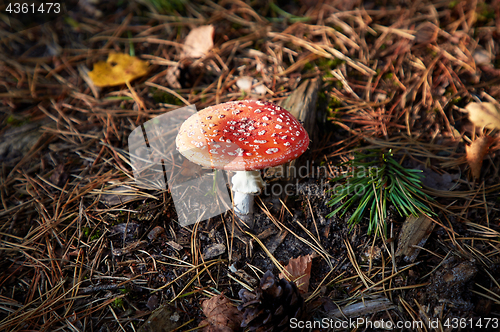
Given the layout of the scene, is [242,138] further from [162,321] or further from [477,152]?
[477,152]

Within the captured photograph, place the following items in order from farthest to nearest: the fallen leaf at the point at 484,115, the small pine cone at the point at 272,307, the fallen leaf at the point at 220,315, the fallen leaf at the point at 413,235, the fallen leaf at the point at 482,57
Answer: the fallen leaf at the point at 482,57
the fallen leaf at the point at 484,115
the fallen leaf at the point at 413,235
the fallen leaf at the point at 220,315
the small pine cone at the point at 272,307

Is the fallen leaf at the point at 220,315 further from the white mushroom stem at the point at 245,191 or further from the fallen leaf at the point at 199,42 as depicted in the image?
the fallen leaf at the point at 199,42

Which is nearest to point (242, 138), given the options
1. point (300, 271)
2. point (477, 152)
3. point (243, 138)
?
point (243, 138)

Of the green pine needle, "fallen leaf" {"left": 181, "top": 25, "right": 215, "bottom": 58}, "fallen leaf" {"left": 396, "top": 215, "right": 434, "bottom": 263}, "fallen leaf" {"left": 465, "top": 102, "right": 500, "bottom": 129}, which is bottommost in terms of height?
"fallen leaf" {"left": 396, "top": 215, "right": 434, "bottom": 263}

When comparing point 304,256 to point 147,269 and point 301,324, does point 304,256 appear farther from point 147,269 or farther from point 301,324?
point 147,269

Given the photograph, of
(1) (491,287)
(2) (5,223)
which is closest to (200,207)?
(2) (5,223)

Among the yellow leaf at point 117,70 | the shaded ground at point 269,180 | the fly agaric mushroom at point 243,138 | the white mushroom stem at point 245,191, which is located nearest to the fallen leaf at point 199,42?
the shaded ground at point 269,180

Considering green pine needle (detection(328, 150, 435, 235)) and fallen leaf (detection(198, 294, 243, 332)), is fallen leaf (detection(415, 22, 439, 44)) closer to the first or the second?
green pine needle (detection(328, 150, 435, 235))

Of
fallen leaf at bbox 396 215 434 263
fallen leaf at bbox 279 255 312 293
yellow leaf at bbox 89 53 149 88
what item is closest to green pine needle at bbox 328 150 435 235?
fallen leaf at bbox 396 215 434 263
